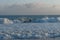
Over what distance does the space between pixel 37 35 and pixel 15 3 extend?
0.39m

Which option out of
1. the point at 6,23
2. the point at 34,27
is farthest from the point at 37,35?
the point at 6,23

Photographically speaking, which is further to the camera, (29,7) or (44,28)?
(44,28)

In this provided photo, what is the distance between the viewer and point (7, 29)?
3.48 feet

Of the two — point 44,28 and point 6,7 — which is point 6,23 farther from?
point 44,28

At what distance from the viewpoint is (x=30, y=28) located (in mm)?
1067

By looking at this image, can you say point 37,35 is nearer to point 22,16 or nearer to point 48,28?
point 48,28

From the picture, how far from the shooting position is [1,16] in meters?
0.94

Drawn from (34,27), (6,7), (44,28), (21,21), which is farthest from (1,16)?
(44,28)

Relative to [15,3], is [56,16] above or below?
below

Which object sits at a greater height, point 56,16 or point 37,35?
point 56,16

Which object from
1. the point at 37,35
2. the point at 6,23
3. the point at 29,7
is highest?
the point at 29,7

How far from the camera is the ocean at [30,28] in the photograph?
3.37 ft

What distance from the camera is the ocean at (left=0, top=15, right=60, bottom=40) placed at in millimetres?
1026

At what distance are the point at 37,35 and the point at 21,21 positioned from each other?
22cm
